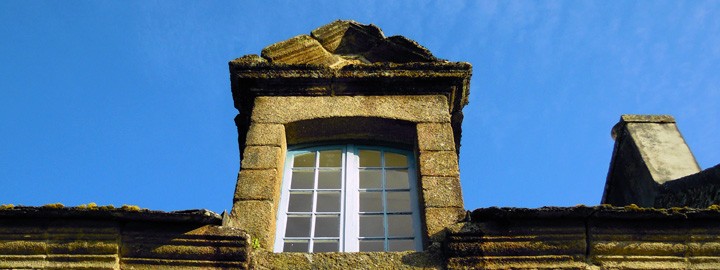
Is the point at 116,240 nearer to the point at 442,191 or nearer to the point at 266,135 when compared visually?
the point at 266,135

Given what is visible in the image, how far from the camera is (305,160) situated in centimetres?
627

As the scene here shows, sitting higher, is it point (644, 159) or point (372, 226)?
point (644, 159)

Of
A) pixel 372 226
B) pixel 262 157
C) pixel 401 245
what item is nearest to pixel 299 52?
pixel 262 157

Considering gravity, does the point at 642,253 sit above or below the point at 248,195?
below

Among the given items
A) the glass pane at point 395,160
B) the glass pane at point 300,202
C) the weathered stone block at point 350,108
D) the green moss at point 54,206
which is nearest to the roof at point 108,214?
the green moss at point 54,206

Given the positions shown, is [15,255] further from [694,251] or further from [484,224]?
[694,251]

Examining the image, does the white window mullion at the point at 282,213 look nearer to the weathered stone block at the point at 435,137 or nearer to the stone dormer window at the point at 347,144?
the stone dormer window at the point at 347,144

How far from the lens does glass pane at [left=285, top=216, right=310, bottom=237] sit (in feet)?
18.1

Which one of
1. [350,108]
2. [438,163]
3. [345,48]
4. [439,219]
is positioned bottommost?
[439,219]

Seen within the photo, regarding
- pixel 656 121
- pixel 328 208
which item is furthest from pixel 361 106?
pixel 656 121

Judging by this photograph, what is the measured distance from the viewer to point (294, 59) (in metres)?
7.12

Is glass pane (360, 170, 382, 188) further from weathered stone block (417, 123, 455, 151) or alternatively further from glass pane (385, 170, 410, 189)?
weathered stone block (417, 123, 455, 151)

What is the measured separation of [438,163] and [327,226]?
943mm

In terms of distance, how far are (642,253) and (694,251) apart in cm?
32
